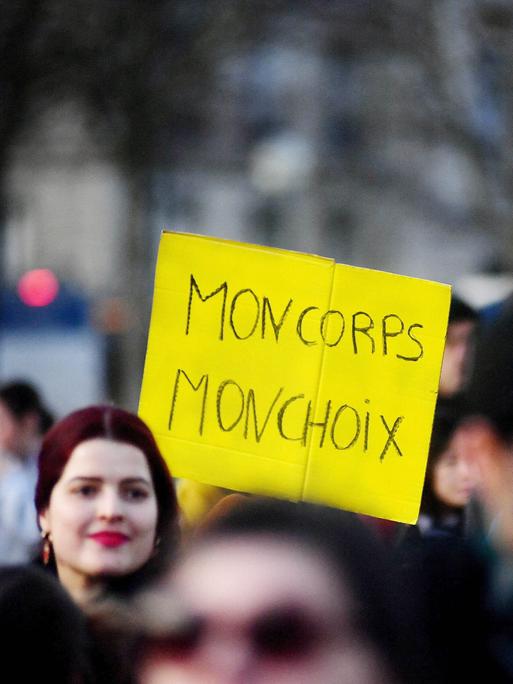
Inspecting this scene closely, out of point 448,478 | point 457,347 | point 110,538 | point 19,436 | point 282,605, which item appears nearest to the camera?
point 282,605

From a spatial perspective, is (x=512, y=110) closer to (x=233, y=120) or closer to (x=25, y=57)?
(x=25, y=57)

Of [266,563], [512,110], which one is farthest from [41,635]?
[512,110]

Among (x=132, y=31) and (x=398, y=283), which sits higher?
(x=132, y=31)

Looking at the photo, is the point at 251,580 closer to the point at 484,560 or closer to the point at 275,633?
the point at 275,633

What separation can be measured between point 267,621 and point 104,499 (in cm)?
124

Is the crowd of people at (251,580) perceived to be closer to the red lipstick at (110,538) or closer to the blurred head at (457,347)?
the red lipstick at (110,538)

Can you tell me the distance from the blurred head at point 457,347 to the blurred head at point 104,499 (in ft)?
2.40

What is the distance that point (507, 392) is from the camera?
5.81ft

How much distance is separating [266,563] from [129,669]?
36cm

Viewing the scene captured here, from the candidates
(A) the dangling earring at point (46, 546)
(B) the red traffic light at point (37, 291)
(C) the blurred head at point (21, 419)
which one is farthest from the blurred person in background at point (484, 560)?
(B) the red traffic light at point (37, 291)

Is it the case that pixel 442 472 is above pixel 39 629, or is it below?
above

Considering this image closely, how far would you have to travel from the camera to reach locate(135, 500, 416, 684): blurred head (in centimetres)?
137

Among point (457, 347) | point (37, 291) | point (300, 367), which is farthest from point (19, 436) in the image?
point (37, 291)

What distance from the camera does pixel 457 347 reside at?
3271mm
